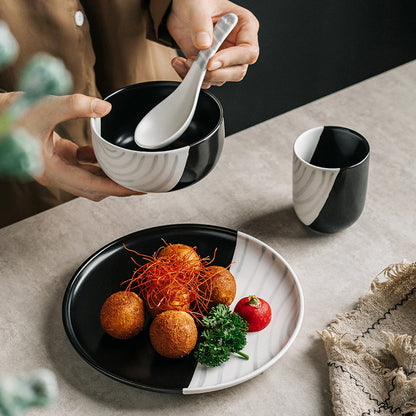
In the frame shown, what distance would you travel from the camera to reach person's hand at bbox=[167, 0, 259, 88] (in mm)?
831

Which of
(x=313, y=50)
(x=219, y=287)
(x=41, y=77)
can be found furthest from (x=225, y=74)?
(x=313, y=50)

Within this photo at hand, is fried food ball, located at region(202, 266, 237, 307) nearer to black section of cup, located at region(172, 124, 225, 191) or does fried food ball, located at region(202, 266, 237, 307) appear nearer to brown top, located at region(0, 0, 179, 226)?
black section of cup, located at region(172, 124, 225, 191)

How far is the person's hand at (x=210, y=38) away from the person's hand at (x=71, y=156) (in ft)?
0.65

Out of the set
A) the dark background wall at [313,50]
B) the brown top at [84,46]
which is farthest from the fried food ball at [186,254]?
the dark background wall at [313,50]

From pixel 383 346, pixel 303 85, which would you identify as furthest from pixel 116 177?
pixel 303 85

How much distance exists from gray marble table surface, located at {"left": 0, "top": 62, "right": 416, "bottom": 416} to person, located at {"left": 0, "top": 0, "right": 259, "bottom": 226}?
0.36 ft

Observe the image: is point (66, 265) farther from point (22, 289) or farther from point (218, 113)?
point (218, 113)

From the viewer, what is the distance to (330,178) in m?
0.81

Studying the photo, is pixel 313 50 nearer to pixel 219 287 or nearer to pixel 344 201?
pixel 344 201

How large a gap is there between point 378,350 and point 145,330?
0.33 m

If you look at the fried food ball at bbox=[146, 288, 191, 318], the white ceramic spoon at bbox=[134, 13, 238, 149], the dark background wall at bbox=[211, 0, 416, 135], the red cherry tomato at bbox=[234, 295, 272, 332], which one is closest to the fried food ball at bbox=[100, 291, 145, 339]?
the fried food ball at bbox=[146, 288, 191, 318]

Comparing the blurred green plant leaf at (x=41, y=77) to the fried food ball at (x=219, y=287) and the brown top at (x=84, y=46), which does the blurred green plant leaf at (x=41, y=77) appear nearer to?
the fried food ball at (x=219, y=287)

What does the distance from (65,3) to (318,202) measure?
62 cm

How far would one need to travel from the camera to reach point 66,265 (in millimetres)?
883
